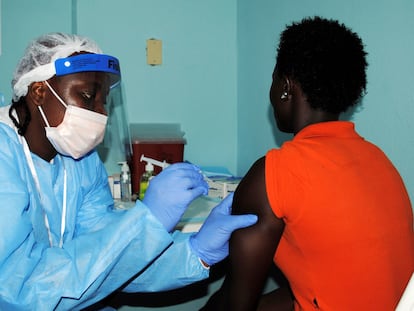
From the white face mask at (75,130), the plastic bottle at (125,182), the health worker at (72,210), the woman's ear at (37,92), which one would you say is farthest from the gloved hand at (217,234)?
the plastic bottle at (125,182)

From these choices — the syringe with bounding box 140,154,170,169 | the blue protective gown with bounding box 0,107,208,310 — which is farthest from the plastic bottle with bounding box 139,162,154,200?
the blue protective gown with bounding box 0,107,208,310

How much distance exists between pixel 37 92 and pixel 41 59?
0.30ft

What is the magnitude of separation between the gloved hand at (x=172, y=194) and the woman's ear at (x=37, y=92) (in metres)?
0.39

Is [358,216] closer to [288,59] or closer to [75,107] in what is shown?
[288,59]

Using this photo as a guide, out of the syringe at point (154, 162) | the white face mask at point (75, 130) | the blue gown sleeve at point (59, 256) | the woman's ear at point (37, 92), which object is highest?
the woman's ear at point (37, 92)

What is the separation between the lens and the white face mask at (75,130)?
3.81 feet

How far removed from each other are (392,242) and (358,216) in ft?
0.37

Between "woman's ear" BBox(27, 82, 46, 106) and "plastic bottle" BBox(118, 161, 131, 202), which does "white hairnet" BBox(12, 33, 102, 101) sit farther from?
"plastic bottle" BBox(118, 161, 131, 202)

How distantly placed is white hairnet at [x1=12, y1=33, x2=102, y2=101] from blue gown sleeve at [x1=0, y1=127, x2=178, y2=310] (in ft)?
0.48

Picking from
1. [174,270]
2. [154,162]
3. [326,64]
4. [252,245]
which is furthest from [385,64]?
[154,162]

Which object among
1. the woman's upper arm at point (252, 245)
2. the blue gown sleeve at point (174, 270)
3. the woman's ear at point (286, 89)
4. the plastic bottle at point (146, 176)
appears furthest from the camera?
the plastic bottle at point (146, 176)

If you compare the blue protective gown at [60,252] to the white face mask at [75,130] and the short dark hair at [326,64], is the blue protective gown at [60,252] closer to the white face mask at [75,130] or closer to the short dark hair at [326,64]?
the white face mask at [75,130]

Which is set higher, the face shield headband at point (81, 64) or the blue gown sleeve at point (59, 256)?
the face shield headband at point (81, 64)

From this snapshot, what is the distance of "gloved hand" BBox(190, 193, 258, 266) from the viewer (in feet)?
3.38
